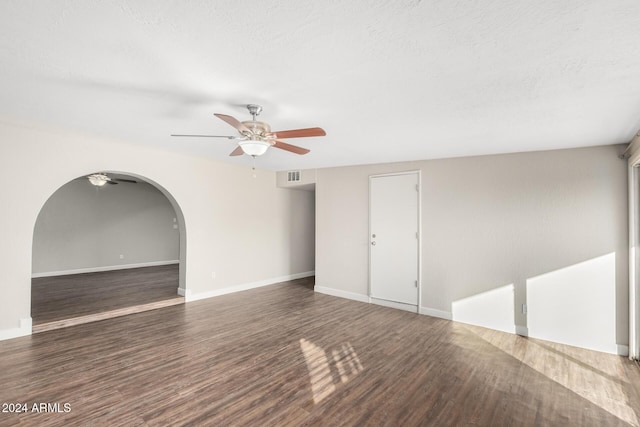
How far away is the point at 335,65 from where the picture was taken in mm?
1985

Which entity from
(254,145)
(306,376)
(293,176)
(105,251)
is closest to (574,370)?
(306,376)

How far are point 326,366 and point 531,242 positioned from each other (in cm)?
308

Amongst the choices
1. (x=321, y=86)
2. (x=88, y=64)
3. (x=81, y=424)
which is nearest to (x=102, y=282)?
(x=81, y=424)

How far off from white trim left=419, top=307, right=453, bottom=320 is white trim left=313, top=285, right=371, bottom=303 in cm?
100

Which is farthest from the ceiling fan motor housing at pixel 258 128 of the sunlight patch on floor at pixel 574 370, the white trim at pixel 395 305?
the white trim at pixel 395 305

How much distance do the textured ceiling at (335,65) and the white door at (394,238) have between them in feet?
5.63

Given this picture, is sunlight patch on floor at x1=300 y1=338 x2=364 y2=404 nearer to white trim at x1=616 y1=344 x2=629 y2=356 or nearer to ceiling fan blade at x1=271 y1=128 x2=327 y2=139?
ceiling fan blade at x1=271 y1=128 x2=327 y2=139

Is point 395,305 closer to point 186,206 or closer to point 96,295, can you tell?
point 186,206

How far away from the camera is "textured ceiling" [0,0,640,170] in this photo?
1.49 meters

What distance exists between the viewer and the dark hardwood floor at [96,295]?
4.16m

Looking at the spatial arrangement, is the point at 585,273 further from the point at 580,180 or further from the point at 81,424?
the point at 81,424

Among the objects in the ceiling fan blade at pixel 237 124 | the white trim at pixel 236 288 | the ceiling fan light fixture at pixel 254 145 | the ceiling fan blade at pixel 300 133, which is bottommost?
Result: the white trim at pixel 236 288

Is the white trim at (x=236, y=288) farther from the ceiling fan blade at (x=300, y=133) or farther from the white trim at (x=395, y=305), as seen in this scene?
the ceiling fan blade at (x=300, y=133)

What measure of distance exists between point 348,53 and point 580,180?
3.53 m
